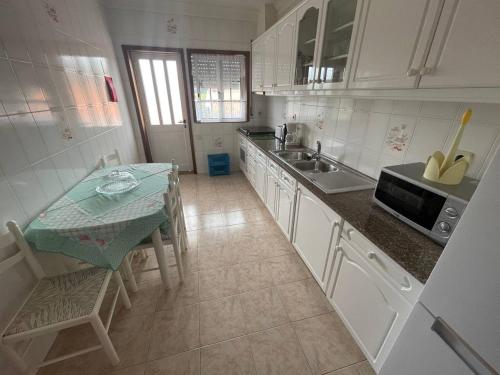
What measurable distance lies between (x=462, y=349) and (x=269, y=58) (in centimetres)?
283

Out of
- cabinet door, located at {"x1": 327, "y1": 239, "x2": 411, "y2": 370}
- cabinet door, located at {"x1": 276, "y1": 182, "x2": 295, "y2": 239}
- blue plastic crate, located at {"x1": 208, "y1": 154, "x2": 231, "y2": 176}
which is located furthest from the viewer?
blue plastic crate, located at {"x1": 208, "y1": 154, "x2": 231, "y2": 176}

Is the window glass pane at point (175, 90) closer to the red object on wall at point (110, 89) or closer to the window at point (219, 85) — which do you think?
→ the window at point (219, 85)

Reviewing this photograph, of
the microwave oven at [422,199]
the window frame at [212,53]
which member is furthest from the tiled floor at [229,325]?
the window frame at [212,53]

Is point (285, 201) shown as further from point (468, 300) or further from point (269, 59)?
point (269, 59)

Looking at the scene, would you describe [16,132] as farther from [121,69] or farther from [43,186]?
[121,69]

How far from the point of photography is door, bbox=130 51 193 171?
10.5 feet

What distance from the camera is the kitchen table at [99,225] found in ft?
3.66

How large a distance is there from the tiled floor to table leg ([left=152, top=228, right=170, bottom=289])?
0.13m

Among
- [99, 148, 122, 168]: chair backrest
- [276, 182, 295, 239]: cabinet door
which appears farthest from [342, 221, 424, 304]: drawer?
[99, 148, 122, 168]: chair backrest

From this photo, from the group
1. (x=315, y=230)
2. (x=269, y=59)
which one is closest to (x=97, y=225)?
(x=315, y=230)

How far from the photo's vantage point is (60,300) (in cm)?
108

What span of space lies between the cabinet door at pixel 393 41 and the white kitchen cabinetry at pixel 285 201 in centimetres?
89

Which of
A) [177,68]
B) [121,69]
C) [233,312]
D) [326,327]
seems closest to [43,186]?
[233,312]

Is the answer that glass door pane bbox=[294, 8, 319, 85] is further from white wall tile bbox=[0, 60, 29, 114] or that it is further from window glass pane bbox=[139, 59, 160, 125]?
window glass pane bbox=[139, 59, 160, 125]
